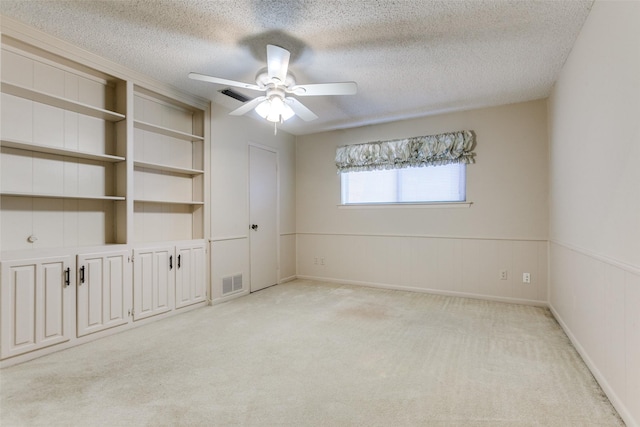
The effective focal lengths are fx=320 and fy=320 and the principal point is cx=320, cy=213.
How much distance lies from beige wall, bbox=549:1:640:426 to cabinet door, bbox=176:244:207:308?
358cm

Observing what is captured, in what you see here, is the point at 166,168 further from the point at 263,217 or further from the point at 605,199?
the point at 605,199

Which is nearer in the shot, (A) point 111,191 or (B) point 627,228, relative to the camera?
(B) point 627,228

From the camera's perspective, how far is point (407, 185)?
14.7 feet

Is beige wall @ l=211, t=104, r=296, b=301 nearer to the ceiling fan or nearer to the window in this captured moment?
the ceiling fan

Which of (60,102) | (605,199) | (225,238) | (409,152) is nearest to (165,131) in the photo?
(60,102)

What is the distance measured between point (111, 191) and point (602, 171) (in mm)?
3906

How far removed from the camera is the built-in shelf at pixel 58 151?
231 cm

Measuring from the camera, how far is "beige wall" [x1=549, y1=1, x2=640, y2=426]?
1.56m

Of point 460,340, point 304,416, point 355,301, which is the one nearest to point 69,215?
point 304,416

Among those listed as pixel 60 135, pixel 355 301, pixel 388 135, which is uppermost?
pixel 388 135

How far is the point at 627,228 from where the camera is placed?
1.62m

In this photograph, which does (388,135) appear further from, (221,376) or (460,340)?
(221,376)

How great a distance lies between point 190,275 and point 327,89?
2.51m

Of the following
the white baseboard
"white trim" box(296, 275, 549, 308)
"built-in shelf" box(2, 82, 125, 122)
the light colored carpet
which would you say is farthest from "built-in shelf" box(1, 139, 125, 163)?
"white trim" box(296, 275, 549, 308)
